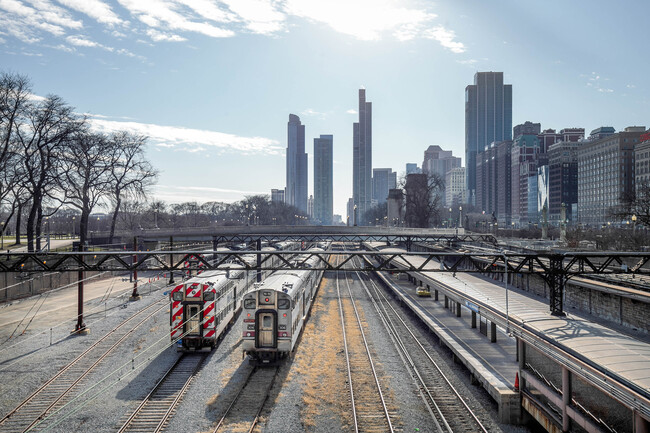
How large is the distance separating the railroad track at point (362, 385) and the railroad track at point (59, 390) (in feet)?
33.4

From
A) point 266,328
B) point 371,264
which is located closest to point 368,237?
point 371,264

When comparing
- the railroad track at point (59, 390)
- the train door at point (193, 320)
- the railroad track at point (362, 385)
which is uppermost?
the train door at point (193, 320)

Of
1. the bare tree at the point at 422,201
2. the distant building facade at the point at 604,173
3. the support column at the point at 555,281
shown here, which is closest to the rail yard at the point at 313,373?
the support column at the point at 555,281

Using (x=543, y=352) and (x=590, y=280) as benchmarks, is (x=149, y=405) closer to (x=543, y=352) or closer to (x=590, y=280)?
(x=543, y=352)

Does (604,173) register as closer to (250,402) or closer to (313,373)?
(313,373)

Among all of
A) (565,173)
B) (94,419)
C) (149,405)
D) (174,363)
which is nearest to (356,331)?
(174,363)

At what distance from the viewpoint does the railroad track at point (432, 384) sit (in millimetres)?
14688

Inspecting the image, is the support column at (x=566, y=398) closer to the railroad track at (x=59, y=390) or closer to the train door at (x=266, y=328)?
the train door at (x=266, y=328)

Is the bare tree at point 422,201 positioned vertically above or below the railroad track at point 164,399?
above

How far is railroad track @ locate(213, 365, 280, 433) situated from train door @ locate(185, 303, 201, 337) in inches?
159

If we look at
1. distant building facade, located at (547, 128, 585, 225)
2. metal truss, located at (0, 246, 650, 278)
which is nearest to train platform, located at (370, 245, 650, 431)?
metal truss, located at (0, 246, 650, 278)

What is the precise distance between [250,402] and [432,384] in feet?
24.7

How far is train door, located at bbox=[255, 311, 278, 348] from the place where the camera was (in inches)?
782

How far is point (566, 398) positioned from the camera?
38.7 ft
